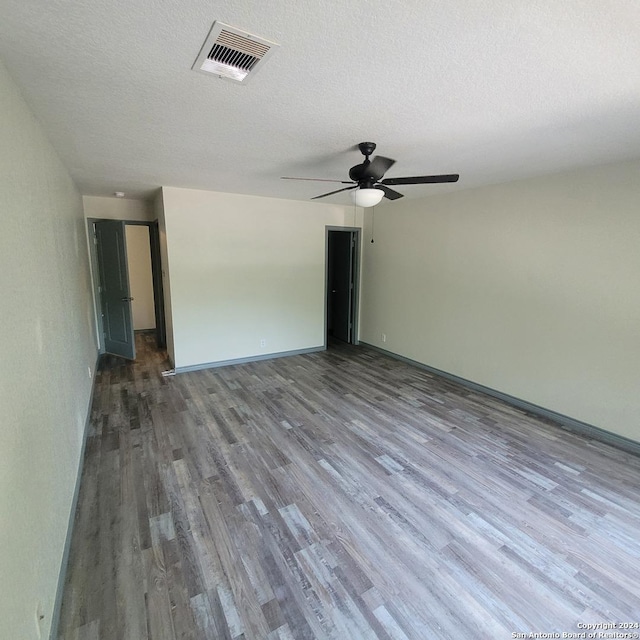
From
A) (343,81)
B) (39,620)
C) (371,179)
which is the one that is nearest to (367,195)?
(371,179)

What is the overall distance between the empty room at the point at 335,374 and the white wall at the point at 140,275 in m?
1.98

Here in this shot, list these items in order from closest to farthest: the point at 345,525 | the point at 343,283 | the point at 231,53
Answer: the point at 231,53
the point at 345,525
the point at 343,283

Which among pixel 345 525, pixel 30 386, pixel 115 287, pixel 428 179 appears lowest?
pixel 345 525

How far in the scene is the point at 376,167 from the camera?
2.50 metres

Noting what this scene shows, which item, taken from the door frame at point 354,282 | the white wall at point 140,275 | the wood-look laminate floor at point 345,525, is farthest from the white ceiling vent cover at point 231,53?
the white wall at point 140,275

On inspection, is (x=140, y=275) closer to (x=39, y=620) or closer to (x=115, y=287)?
(x=115, y=287)

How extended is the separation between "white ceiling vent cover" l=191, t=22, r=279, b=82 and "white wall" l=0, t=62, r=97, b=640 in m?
0.88

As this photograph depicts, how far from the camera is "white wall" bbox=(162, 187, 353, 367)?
176 inches

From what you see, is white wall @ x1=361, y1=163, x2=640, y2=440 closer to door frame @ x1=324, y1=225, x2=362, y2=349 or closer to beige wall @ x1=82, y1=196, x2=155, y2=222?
door frame @ x1=324, y1=225, x2=362, y2=349

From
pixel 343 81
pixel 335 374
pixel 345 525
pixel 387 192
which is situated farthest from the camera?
pixel 335 374

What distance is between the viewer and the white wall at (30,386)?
1.12 metres

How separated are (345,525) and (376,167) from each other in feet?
8.18

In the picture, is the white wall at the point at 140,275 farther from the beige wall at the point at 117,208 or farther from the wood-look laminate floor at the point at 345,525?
the wood-look laminate floor at the point at 345,525

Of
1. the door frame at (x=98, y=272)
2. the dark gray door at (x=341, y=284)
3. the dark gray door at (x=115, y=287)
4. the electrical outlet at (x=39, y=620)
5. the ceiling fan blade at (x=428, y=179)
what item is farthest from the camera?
the dark gray door at (x=341, y=284)
